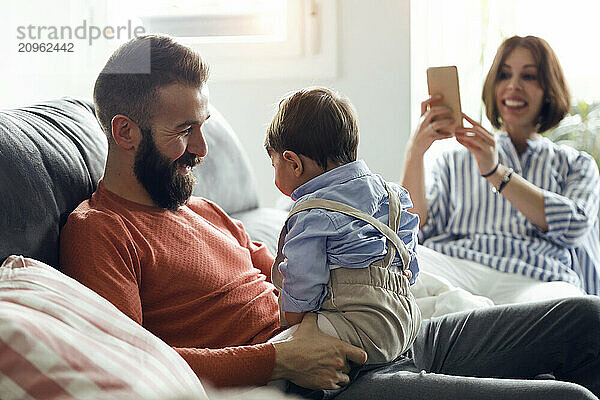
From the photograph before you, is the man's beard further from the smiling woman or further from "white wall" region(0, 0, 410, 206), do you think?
"white wall" region(0, 0, 410, 206)

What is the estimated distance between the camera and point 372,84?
3.15 m

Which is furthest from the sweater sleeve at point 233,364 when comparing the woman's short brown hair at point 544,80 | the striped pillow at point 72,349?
the woman's short brown hair at point 544,80

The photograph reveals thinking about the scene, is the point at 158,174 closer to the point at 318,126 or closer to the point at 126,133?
the point at 126,133

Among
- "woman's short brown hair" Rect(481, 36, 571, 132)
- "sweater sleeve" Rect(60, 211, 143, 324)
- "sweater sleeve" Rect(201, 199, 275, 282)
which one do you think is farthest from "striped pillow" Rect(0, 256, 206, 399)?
"woman's short brown hair" Rect(481, 36, 571, 132)

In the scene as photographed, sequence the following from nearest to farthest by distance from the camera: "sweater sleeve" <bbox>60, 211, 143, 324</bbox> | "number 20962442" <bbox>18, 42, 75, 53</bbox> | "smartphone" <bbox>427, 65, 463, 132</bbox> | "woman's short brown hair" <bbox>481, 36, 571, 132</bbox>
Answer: "sweater sleeve" <bbox>60, 211, 143, 324</bbox> → "smartphone" <bbox>427, 65, 463, 132</bbox> → "woman's short brown hair" <bbox>481, 36, 571, 132</bbox> → "number 20962442" <bbox>18, 42, 75, 53</bbox>

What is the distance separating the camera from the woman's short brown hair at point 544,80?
2.57 meters

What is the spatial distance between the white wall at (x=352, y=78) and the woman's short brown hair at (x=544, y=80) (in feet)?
1.83

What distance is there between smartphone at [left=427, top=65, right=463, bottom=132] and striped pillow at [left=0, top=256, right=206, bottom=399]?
150 centimetres

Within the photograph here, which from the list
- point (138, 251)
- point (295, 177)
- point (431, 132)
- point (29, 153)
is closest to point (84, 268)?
point (138, 251)

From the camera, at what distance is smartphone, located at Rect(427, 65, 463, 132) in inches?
89.4

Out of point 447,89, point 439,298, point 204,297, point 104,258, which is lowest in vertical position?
point 439,298

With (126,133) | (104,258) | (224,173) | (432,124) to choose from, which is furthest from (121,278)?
(432,124)

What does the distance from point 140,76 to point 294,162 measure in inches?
12.6

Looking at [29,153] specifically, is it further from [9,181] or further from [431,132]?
[431,132]
